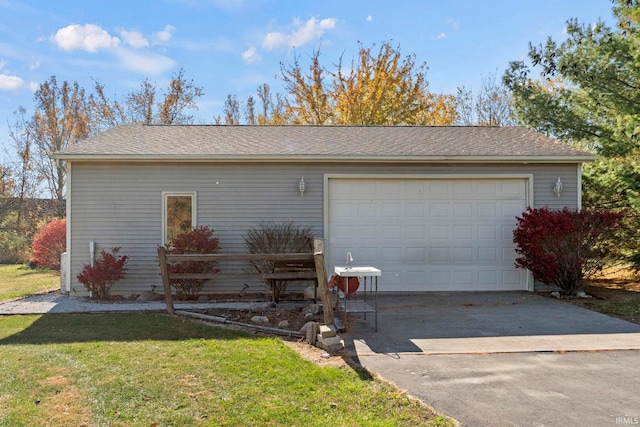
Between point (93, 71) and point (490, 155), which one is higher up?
point (93, 71)

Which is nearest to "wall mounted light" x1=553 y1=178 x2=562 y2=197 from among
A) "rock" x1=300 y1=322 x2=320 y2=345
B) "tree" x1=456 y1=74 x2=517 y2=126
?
"rock" x1=300 y1=322 x2=320 y2=345

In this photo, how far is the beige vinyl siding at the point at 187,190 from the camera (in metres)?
9.32

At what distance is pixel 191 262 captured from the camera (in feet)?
28.2

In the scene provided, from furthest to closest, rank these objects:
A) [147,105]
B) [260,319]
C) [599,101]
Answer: [147,105] → [599,101] → [260,319]

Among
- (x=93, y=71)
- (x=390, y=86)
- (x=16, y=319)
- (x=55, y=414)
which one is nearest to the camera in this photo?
(x=55, y=414)

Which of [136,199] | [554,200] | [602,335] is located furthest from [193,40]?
[602,335]

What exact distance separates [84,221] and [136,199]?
1.11 metres

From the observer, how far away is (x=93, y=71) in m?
25.6

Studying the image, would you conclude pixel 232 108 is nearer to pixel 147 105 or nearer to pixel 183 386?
pixel 147 105

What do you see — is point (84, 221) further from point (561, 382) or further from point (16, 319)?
point (561, 382)

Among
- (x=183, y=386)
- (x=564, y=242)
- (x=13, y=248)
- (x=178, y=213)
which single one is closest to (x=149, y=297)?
(x=178, y=213)

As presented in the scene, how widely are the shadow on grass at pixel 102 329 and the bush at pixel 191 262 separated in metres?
1.47

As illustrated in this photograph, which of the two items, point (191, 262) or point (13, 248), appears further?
point (13, 248)

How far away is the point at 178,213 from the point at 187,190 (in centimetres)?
51
